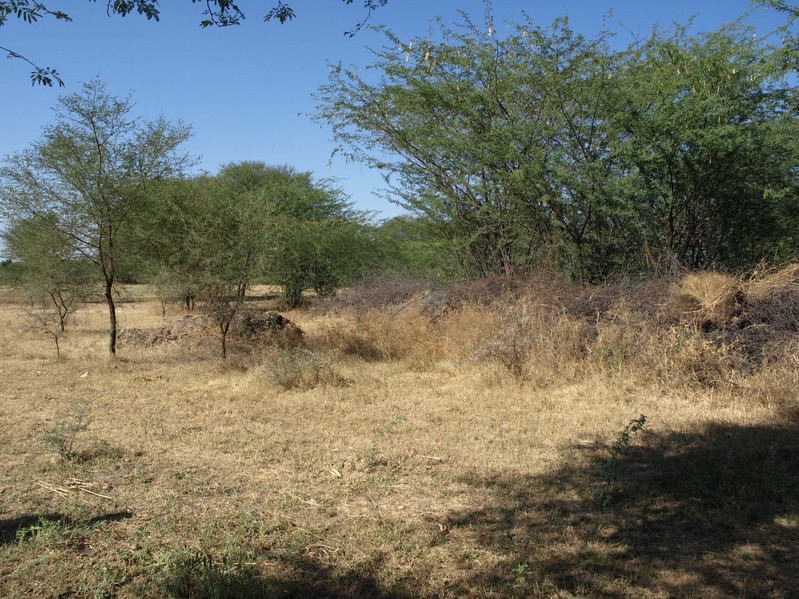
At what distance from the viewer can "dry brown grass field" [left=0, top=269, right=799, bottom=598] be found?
3.46 metres

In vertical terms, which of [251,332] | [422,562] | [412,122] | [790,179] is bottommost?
[422,562]

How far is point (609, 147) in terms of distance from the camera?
10.9 m

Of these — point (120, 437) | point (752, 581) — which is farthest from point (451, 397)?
point (752, 581)

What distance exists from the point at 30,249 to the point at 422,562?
50.2ft

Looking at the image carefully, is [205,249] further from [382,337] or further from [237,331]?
[382,337]

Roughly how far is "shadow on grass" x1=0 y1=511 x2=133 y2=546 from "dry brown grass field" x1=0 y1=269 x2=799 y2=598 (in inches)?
0.8

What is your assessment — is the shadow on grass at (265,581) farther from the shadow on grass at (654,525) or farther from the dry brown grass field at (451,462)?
the shadow on grass at (654,525)

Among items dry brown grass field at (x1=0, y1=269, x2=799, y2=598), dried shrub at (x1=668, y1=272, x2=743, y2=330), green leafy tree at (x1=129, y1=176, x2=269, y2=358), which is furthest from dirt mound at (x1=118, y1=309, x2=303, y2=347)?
dried shrub at (x1=668, y1=272, x2=743, y2=330)

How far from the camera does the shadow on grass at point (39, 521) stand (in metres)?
3.87

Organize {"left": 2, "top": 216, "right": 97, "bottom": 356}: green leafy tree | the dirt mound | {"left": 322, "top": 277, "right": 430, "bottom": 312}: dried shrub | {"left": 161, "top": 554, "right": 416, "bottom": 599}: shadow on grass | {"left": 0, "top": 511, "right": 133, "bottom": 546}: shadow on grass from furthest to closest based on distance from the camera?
{"left": 322, "top": 277, "right": 430, "bottom": 312}: dried shrub → the dirt mound → {"left": 2, "top": 216, "right": 97, "bottom": 356}: green leafy tree → {"left": 0, "top": 511, "right": 133, "bottom": 546}: shadow on grass → {"left": 161, "top": 554, "right": 416, "bottom": 599}: shadow on grass

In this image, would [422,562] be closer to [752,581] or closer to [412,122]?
[752,581]

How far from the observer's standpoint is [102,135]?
10.4m

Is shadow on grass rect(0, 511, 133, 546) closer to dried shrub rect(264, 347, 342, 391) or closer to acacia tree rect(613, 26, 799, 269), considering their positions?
dried shrub rect(264, 347, 342, 391)

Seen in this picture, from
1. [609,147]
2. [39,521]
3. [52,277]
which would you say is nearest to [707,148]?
[609,147]
